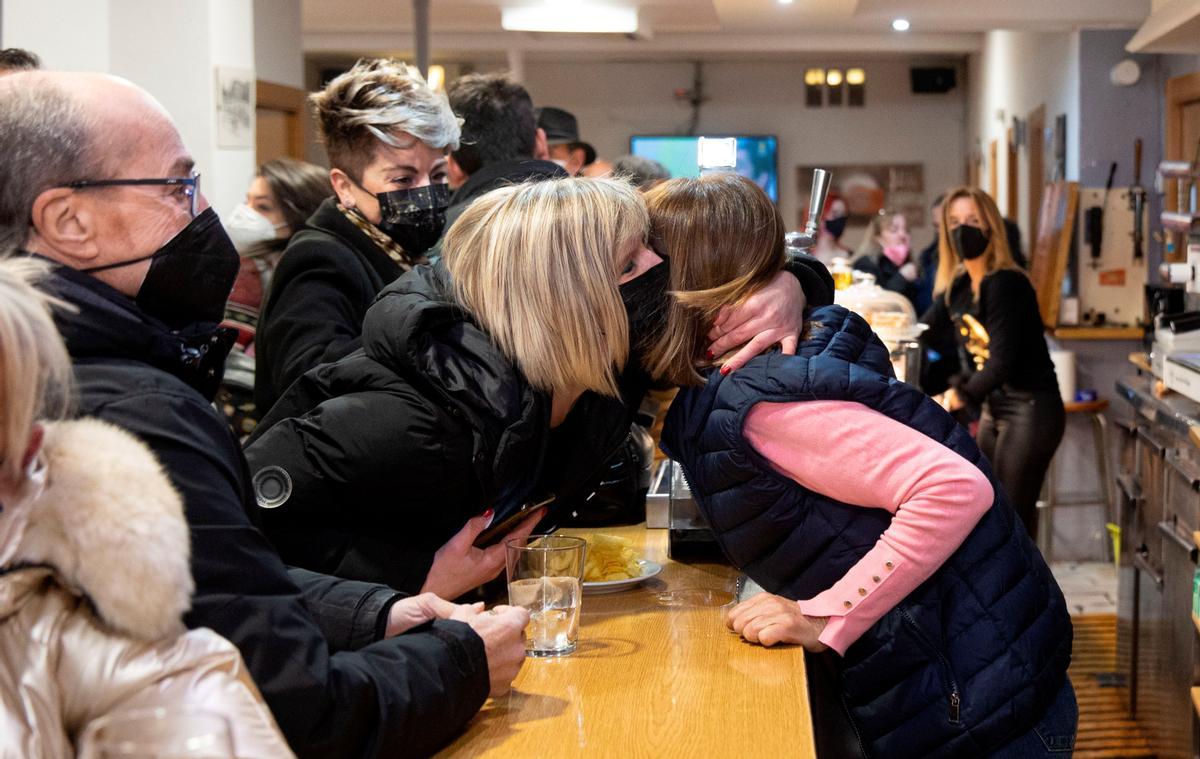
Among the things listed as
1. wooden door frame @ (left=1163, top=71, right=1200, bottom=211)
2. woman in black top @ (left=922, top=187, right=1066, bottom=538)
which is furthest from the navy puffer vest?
wooden door frame @ (left=1163, top=71, right=1200, bottom=211)

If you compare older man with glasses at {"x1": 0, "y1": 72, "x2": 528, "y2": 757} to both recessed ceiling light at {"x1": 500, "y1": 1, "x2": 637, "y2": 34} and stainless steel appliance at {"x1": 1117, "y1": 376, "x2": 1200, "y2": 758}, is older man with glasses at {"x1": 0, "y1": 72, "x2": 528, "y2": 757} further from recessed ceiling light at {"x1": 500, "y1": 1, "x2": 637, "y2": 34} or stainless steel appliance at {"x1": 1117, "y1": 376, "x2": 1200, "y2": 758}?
recessed ceiling light at {"x1": 500, "y1": 1, "x2": 637, "y2": 34}

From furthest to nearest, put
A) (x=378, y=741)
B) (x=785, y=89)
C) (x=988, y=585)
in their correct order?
1. (x=785, y=89)
2. (x=988, y=585)
3. (x=378, y=741)

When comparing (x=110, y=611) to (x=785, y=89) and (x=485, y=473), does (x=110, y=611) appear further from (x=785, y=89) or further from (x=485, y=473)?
(x=785, y=89)

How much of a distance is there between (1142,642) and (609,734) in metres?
3.49

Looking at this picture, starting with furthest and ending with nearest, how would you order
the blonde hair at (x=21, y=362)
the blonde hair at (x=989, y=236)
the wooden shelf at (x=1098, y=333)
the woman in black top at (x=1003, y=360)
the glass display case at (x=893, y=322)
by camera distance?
the wooden shelf at (x=1098, y=333) → the blonde hair at (x=989, y=236) → the woman in black top at (x=1003, y=360) → the glass display case at (x=893, y=322) → the blonde hair at (x=21, y=362)

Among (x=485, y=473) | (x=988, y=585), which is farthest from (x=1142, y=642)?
(x=485, y=473)

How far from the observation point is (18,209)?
1389 mm

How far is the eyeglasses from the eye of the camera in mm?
1406

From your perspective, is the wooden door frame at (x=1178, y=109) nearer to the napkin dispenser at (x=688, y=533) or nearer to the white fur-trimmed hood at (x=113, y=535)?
the napkin dispenser at (x=688, y=533)

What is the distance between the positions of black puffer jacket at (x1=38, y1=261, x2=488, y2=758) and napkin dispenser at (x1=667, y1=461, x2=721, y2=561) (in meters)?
0.91

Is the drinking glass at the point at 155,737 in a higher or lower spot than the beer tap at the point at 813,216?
lower

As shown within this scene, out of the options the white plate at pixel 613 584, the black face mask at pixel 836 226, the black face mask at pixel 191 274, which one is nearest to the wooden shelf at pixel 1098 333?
the black face mask at pixel 836 226

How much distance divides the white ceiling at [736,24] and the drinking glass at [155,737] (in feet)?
26.6

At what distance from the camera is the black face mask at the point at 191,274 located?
1.46 m
